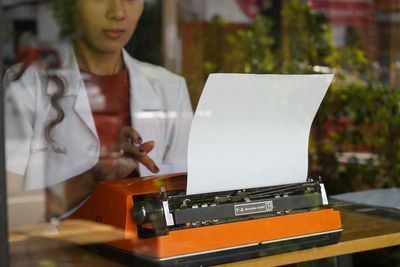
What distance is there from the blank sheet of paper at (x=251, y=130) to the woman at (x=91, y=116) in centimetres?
58

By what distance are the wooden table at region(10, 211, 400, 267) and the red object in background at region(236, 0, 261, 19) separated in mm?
2664

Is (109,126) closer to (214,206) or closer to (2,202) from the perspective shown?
(214,206)

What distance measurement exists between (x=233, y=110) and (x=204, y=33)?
→ 2.81 m

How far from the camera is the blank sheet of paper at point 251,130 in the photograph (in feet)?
4.48

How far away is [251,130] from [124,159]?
0.83 meters

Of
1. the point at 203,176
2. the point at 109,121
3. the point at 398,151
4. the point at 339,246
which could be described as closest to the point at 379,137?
the point at 398,151

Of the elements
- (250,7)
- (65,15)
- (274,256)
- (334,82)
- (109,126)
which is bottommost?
(274,256)

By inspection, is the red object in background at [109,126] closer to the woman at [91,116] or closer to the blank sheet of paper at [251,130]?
the woman at [91,116]

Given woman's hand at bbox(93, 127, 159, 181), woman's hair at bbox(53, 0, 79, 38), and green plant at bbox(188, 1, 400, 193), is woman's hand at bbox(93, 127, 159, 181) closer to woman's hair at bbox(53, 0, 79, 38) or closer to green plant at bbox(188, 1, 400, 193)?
woman's hair at bbox(53, 0, 79, 38)

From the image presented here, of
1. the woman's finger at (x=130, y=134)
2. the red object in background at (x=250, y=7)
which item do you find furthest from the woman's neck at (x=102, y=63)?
the red object in background at (x=250, y=7)

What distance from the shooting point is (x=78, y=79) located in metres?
2.38

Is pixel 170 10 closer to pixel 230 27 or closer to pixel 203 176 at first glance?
pixel 230 27

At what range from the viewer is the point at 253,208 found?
1.43 meters

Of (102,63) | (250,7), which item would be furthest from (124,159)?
(250,7)
